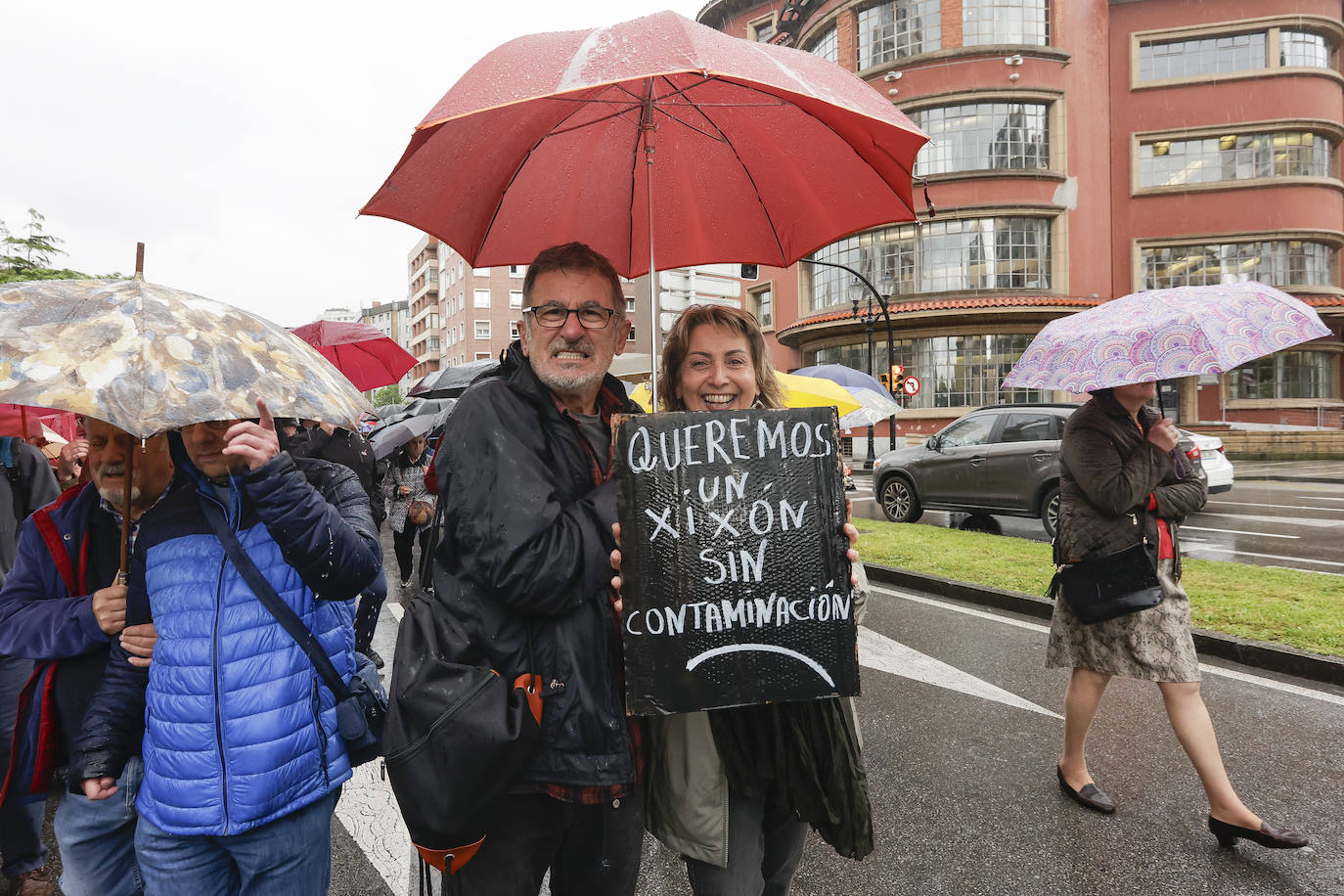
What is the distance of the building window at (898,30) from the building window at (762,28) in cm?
663

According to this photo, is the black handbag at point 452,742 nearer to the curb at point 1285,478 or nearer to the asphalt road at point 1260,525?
the asphalt road at point 1260,525

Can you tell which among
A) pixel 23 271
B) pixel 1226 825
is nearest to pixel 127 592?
pixel 1226 825

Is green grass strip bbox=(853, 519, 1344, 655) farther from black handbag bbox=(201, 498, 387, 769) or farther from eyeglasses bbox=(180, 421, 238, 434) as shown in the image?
eyeglasses bbox=(180, 421, 238, 434)

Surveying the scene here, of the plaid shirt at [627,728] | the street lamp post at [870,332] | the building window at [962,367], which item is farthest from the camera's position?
the building window at [962,367]

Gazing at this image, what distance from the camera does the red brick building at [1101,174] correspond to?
26.1 metres

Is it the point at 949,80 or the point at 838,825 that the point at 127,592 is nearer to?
the point at 838,825

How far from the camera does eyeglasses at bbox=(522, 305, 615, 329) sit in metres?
1.67

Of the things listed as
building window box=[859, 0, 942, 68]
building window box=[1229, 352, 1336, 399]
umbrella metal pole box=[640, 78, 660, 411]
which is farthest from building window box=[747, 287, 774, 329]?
umbrella metal pole box=[640, 78, 660, 411]

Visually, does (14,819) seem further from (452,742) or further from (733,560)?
(733,560)

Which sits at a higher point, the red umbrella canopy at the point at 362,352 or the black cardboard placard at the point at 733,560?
the red umbrella canopy at the point at 362,352

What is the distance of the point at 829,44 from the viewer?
96.3 feet

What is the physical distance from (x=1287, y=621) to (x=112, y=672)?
6749 millimetres

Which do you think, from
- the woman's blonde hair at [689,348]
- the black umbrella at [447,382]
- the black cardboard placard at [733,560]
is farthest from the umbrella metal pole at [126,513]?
the black umbrella at [447,382]

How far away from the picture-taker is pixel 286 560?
1725 mm
